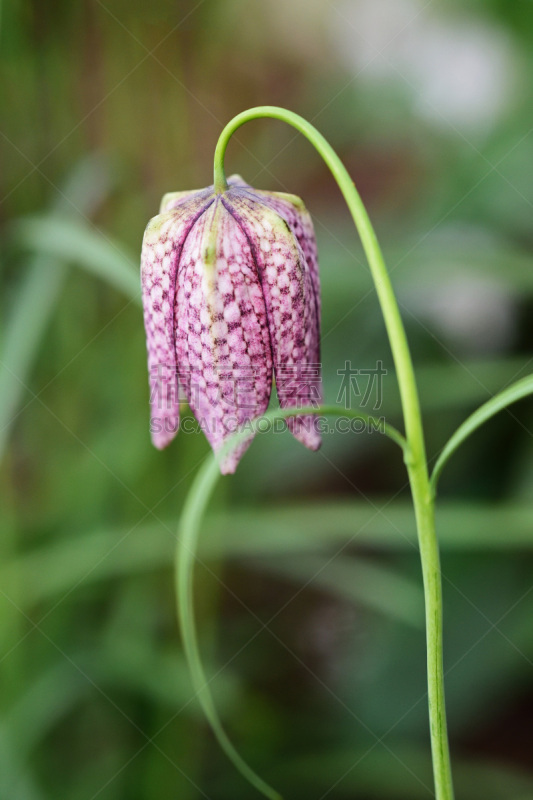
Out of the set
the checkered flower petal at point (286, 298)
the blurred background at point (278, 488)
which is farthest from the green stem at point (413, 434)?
the blurred background at point (278, 488)

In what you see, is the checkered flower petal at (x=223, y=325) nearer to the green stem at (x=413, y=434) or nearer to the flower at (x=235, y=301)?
the flower at (x=235, y=301)

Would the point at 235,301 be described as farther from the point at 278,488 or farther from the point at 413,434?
the point at 278,488

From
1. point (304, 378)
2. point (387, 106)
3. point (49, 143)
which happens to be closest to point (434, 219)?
point (387, 106)

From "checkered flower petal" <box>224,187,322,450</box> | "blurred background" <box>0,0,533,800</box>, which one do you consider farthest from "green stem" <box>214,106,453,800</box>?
"blurred background" <box>0,0,533,800</box>

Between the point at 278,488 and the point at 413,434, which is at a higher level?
the point at 413,434

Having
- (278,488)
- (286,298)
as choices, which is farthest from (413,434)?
(278,488)

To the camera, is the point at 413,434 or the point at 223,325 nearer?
the point at 413,434

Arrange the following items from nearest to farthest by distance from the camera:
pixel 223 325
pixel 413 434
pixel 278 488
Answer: pixel 413 434 → pixel 223 325 → pixel 278 488
